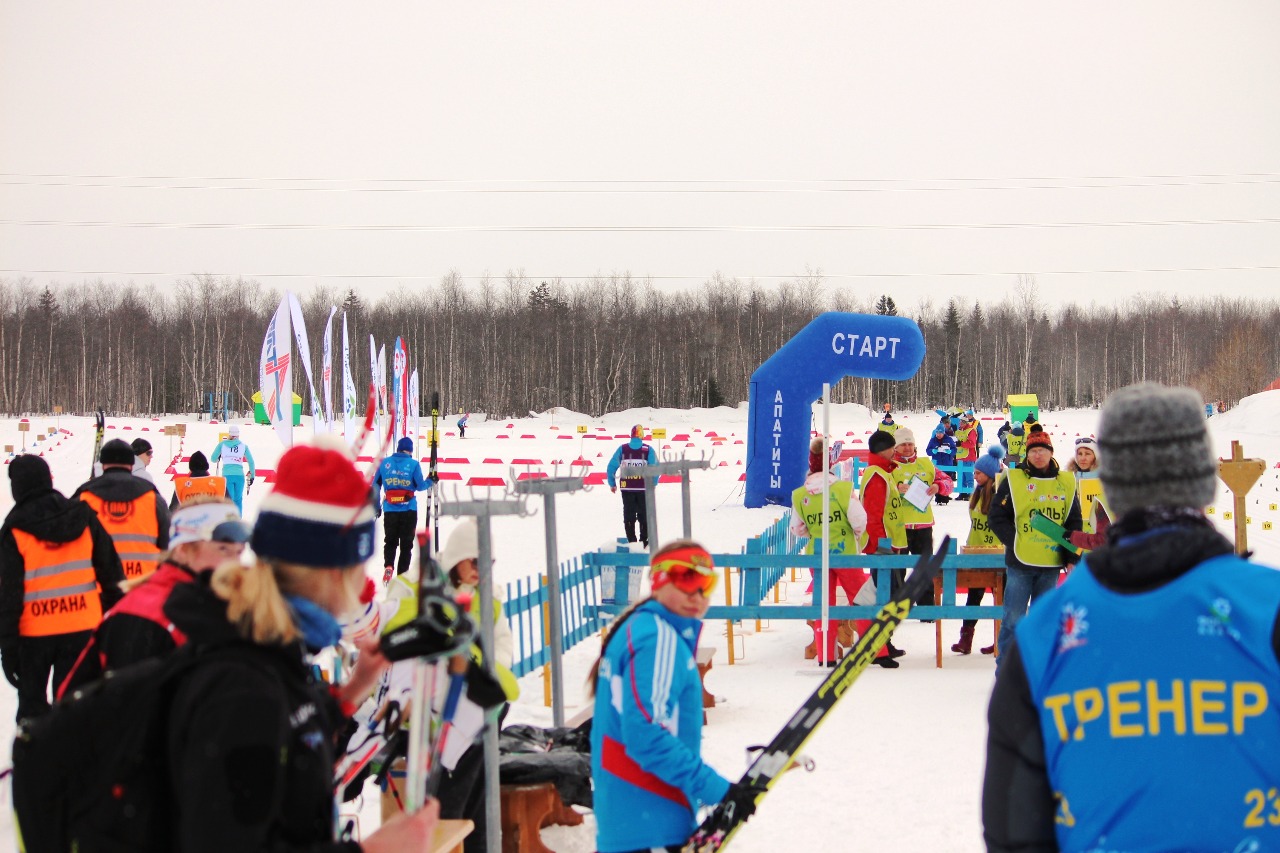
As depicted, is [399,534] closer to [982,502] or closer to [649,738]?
[982,502]

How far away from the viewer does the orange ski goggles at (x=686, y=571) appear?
3.26 meters

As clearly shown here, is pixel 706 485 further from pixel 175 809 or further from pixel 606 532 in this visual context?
pixel 175 809

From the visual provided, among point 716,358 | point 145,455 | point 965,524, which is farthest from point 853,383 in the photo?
point 145,455

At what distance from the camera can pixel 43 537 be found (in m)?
5.44

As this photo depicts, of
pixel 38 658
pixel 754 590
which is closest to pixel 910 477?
pixel 754 590

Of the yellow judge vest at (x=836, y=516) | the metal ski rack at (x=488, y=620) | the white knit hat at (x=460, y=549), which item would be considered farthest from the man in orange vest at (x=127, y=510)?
the yellow judge vest at (x=836, y=516)

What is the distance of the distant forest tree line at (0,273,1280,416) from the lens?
6681cm

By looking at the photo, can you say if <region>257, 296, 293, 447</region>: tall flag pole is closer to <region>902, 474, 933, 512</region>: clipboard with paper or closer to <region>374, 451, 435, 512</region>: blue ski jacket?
<region>374, 451, 435, 512</region>: blue ski jacket

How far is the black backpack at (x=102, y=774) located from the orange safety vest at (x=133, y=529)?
4.93 meters

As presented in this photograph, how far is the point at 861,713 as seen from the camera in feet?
23.8

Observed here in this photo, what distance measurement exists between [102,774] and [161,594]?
1.73 m

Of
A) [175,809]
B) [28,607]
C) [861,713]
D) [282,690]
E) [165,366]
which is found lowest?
[861,713]

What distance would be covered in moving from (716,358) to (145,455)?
60.7m

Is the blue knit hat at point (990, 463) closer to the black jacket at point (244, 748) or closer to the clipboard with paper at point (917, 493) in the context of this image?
the clipboard with paper at point (917, 493)
